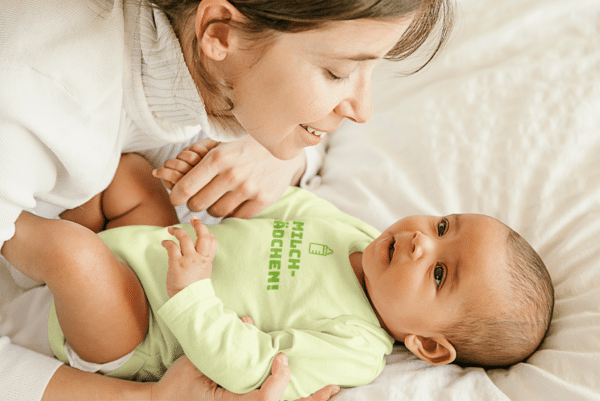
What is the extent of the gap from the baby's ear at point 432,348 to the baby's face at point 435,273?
2 cm

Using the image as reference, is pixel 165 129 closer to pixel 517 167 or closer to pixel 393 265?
pixel 393 265

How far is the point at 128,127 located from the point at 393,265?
0.56 m

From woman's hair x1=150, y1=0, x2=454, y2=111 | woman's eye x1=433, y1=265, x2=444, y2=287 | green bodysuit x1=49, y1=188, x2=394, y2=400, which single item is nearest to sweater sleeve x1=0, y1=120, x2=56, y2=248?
green bodysuit x1=49, y1=188, x2=394, y2=400

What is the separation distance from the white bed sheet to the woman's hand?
0.19m

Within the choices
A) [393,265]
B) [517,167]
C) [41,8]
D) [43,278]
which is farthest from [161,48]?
[517,167]

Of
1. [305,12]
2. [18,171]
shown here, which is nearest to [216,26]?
[305,12]

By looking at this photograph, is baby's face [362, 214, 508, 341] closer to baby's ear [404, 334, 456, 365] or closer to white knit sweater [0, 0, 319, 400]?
baby's ear [404, 334, 456, 365]

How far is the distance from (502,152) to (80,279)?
0.93 meters

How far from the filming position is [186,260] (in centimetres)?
84

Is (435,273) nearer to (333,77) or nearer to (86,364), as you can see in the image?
(333,77)

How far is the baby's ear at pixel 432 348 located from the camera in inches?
35.9

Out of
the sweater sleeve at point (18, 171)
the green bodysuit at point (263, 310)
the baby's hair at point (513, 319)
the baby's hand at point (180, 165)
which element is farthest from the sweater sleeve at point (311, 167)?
the sweater sleeve at point (18, 171)

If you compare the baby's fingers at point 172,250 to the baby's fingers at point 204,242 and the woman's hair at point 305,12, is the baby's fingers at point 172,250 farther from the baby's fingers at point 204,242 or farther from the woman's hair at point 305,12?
the woman's hair at point 305,12

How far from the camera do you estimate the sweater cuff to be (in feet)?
2.62
